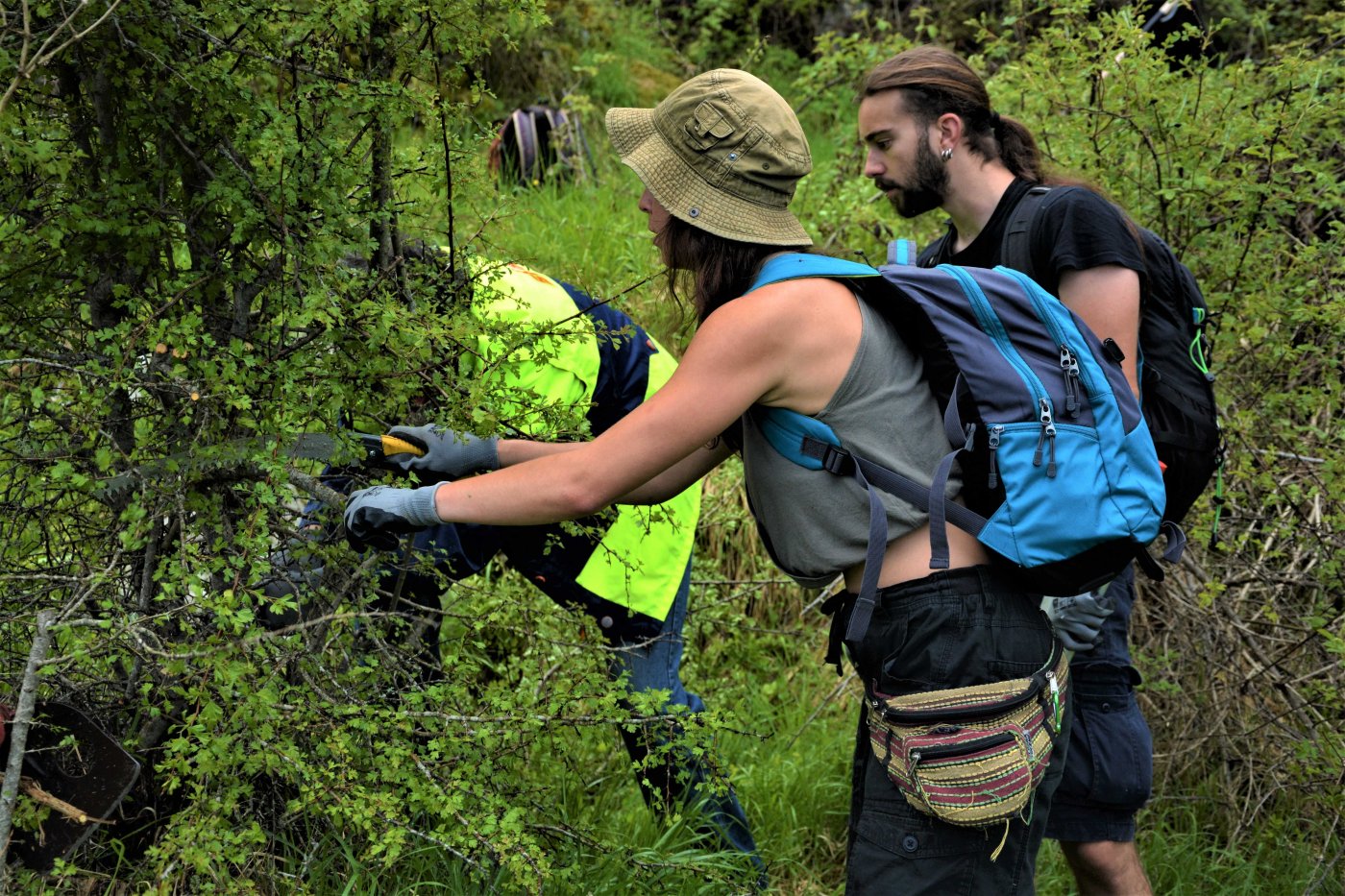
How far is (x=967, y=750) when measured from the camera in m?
2.07

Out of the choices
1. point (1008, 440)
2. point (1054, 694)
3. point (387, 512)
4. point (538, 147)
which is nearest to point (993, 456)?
point (1008, 440)

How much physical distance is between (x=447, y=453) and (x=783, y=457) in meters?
0.69

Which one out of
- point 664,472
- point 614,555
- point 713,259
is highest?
point 713,259

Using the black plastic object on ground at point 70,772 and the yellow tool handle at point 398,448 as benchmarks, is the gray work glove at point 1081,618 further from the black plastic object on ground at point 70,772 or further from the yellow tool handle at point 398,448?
the black plastic object on ground at point 70,772

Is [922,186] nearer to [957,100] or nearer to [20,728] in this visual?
[957,100]

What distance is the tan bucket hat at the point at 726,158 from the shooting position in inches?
84.8

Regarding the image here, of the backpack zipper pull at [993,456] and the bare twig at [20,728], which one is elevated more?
the backpack zipper pull at [993,456]

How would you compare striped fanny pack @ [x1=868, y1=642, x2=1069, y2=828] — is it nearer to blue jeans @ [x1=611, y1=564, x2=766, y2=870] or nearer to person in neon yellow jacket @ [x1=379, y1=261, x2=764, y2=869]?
person in neon yellow jacket @ [x1=379, y1=261, x2=764, y2=869]

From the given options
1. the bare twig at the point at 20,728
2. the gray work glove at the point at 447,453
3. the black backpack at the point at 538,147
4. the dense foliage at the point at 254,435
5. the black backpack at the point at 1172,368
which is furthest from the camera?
the black backpack at the point at 538,147

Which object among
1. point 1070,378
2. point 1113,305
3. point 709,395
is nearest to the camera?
point 709,395

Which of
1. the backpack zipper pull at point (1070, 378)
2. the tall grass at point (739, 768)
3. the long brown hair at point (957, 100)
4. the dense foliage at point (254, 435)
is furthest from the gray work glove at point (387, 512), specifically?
the long brown hair at point (957, 100)

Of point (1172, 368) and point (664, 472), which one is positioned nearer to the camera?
point (664, 472)

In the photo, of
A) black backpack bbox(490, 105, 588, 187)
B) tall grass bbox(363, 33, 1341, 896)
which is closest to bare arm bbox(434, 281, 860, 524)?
tall grass bbox(363, 33, 1341, 896)

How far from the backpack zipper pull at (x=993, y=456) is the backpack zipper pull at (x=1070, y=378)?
133 millimetres
